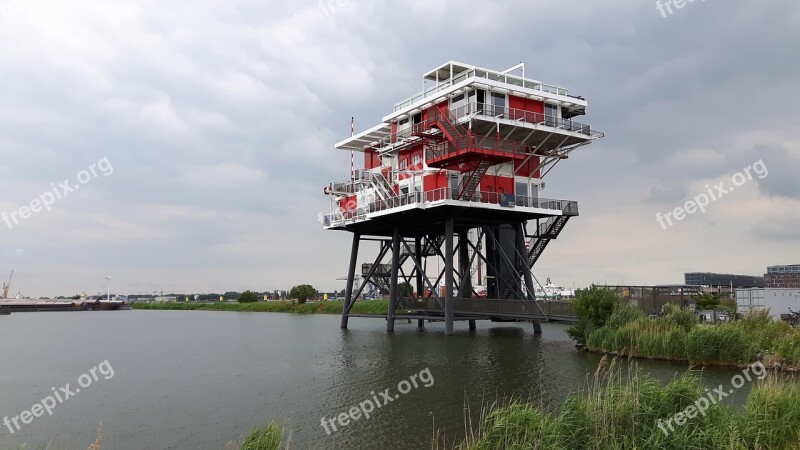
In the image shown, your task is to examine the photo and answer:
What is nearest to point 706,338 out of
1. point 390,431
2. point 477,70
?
point 390,431

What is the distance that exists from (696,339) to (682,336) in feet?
2.83

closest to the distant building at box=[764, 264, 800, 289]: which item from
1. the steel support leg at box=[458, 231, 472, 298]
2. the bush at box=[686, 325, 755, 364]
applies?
the steel support leg at box=[458, 231, 472, 298]

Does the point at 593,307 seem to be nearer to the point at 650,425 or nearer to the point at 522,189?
the point at 522,189

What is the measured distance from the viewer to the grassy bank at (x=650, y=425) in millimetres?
10148

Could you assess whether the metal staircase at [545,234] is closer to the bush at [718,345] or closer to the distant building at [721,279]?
the bush at [718,345]

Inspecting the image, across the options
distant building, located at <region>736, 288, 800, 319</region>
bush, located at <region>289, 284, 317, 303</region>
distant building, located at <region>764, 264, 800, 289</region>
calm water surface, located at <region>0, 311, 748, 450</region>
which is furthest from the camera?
bush, located at <region>289, 284, 317, 303</region>

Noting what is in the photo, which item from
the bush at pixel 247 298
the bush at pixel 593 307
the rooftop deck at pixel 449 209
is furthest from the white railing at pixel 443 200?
the bush at pixel 247 298

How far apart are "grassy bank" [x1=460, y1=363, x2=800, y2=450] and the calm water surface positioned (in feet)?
9.59

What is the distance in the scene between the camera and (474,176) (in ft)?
119

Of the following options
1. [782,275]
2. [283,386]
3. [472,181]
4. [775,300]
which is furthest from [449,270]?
[782,275]

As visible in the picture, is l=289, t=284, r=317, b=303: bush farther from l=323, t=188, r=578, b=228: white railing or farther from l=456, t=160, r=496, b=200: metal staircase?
l=456, t=160, r=496, b=200: metal staircase

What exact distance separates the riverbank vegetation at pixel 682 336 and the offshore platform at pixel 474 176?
5.22 m

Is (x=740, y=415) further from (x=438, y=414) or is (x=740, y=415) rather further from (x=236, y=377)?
(x=236, y=377)

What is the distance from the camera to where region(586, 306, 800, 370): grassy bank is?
22469 mm
